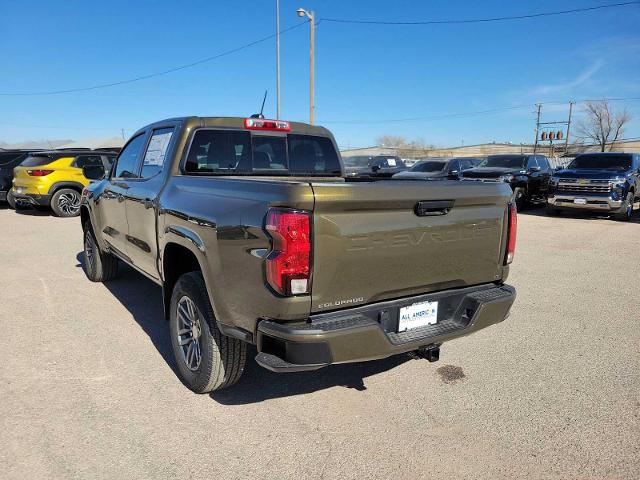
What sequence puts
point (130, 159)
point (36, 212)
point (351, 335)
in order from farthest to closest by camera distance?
point (36, 212), point (130, 159), point (351, 335)

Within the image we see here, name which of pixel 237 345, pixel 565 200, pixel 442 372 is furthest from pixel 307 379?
pixel 565 200

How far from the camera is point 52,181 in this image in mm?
12617

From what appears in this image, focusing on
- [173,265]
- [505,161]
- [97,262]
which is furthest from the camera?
[505,161]

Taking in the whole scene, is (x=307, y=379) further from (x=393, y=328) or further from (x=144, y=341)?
(x=144, y=341)

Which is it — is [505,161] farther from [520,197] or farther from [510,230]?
[510,230]

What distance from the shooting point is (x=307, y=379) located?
350cm

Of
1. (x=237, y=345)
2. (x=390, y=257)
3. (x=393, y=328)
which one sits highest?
(x=390, y=257)

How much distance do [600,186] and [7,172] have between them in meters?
17.6

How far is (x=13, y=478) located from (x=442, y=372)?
2.85 m

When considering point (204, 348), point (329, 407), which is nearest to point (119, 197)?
point (204, 348)

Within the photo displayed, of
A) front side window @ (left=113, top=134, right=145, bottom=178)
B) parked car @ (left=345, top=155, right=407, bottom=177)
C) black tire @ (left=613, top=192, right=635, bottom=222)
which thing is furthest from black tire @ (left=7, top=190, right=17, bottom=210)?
black tire @ (left=613, top=192, right=635, bottom=222)

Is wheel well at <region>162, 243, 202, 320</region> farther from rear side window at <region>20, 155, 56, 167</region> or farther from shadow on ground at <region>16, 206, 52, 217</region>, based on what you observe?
shadow on ground at <region>16, 206, 52, 217</region>

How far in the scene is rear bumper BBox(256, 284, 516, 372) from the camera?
2.34m

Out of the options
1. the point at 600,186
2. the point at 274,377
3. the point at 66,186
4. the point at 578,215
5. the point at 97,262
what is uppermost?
the point at 600,186
